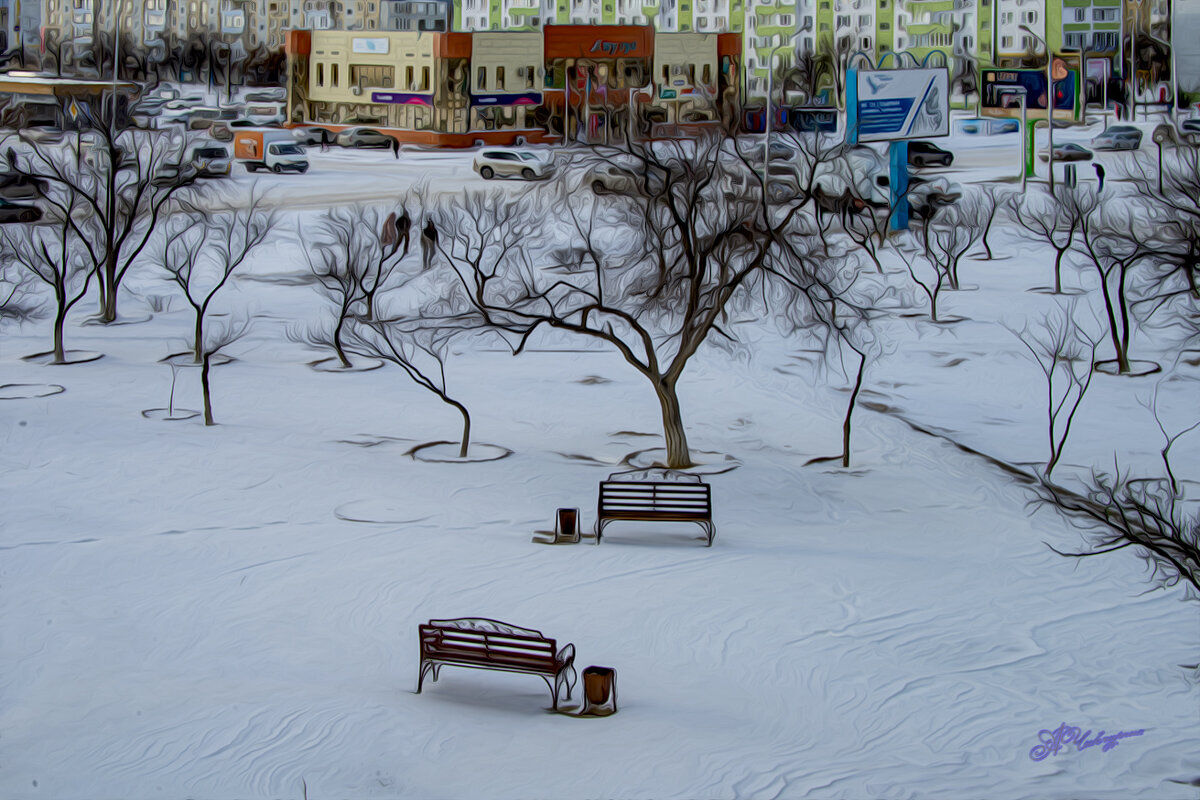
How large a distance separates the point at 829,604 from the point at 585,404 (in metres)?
10.9

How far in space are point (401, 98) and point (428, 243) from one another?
29672 millimetres

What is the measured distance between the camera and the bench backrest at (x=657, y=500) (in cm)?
1802

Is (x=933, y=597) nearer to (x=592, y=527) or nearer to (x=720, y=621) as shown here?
(x=720, y=621)

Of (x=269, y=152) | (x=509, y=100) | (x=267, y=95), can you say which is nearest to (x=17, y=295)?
(x=269, y=152)

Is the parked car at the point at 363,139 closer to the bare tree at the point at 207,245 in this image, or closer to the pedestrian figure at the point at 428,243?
the bare tree at the point at 207,245

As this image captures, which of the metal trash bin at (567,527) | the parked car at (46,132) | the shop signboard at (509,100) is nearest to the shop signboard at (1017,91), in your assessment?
the shop signboard at (509,100)

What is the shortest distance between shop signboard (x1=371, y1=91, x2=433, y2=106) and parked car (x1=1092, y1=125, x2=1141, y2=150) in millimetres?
28467

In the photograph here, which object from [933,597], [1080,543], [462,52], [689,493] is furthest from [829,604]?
[462,52]

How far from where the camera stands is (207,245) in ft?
126

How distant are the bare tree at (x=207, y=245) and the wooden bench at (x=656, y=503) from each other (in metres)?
13.7

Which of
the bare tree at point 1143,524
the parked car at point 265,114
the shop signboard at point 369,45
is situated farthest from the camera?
the parked car at point 265,114

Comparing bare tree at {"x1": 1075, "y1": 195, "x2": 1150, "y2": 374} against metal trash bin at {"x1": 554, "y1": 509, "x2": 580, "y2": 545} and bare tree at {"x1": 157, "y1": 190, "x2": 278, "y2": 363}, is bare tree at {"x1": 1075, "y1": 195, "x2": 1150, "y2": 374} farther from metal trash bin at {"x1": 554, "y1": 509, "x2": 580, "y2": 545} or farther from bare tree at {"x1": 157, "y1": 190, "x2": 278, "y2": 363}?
bare tree at {"x1": 157, "y1": 190, "x2": 278, "y2": 363}

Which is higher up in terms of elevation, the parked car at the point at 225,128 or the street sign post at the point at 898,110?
the parked car at the point at 225,128

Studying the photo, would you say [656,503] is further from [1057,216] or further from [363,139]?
[363,139]
